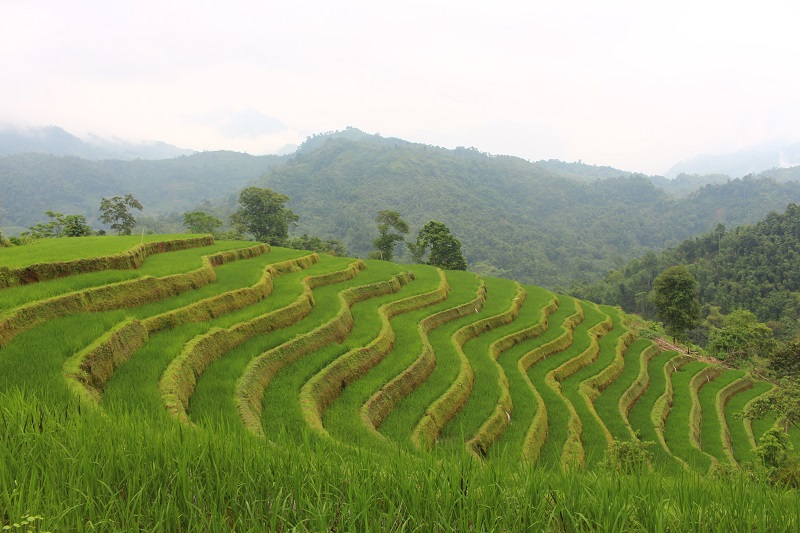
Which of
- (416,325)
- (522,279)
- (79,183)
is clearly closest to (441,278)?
(416,325)

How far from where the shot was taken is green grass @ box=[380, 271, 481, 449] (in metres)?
8.87

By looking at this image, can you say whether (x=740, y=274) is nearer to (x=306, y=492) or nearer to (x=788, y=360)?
(x=788, y=360)

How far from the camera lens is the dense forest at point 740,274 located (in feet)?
171

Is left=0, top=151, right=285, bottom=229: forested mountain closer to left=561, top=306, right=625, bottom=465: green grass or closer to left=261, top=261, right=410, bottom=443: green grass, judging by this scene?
left=261, top=261, right=410, bottom=443: green grass

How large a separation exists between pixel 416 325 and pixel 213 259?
8.36m

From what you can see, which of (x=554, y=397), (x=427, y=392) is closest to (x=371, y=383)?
(x=427, y=392)

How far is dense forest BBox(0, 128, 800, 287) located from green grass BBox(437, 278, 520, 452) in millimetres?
70890

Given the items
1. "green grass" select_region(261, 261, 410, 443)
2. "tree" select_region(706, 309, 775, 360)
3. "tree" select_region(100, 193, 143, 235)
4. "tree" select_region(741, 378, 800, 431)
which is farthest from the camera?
"tree" select_region(100, 193, 143, 235)

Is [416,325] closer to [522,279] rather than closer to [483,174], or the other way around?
[522,279]

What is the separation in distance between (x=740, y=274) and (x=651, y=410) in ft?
190

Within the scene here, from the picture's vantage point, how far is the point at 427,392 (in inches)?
426

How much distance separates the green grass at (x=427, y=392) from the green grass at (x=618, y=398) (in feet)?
17.8

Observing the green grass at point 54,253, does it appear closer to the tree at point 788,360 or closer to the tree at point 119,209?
the tree at point 788,360

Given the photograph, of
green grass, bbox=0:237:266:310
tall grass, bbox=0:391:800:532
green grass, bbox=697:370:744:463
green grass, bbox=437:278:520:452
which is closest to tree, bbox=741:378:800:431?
green grass, bbox=697:370:744:463
